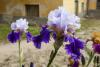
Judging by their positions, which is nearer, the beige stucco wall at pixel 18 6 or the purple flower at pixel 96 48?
the purple flower at pixel 96 48

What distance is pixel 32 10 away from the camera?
15.8 meters

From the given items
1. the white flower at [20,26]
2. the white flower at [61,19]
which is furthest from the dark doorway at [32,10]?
the white flower at [61,19]

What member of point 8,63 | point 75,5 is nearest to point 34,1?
point 75,5

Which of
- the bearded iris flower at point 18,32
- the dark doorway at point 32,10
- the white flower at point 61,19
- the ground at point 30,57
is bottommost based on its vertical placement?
the ground at point 30,57

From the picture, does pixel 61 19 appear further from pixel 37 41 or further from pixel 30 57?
pixel 30 57

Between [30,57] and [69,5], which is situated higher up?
[69,5]

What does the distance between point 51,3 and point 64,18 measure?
1379cm

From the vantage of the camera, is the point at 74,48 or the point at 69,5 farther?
the point at 69,5

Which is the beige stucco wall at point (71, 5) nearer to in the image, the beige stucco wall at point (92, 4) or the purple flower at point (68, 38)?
the beige stucco wall at point (92, 4)

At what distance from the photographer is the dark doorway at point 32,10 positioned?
15562 mm

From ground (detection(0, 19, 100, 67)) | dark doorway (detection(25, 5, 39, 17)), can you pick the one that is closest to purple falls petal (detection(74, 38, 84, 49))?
ground (detection(0, 19, 100, 67))

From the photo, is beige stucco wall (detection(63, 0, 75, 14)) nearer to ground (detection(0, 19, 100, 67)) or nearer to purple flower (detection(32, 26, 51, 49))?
ground (detection(0, 19, 100, 67))

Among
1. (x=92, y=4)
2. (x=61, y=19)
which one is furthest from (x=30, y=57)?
(x=92, y=4)

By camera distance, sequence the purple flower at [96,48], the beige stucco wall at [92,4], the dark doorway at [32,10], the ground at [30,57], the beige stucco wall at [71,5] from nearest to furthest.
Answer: the purple flower at [96,48] < the ground at [30,57] < the beige stucco wall at [71,5] < the dark doorway at [32,10] < the beige stucco wall at [92,4]
